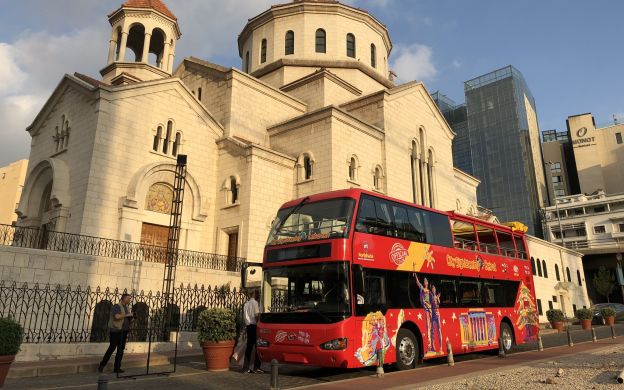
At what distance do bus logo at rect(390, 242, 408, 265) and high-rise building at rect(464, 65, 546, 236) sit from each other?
59.4 meters

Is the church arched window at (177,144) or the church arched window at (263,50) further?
the church arched window at (263,50)

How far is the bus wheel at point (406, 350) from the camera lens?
9992 mm

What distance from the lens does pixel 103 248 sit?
57.7ft

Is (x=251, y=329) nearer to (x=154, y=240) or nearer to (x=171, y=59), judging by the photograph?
(x=154, y=240)

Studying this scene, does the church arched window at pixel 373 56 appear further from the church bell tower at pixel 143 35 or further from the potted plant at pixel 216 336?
the potted plant at pixel 216 336

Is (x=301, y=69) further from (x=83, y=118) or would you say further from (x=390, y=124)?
(x=83, y=118)

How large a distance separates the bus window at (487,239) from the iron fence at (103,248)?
10.5 m

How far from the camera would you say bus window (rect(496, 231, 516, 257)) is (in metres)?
14.2

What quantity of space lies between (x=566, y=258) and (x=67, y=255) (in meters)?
43.2

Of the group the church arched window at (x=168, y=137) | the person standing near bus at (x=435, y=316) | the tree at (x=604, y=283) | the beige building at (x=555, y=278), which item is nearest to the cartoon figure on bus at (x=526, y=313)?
the person standing near bus at (x=435, y=316)

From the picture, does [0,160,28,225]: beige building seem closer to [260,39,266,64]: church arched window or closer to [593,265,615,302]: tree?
[260,39,266,64]: church arched window

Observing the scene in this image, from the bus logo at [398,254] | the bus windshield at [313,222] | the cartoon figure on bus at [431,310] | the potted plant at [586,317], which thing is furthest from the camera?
the potted plant at [586,317]

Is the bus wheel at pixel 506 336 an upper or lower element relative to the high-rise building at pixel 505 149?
lower

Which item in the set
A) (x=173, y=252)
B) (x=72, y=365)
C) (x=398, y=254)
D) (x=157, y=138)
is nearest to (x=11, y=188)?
(x=157, y=138)
